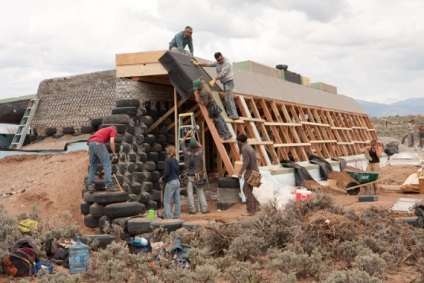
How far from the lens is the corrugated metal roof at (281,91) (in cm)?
1520

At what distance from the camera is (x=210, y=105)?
1255cm

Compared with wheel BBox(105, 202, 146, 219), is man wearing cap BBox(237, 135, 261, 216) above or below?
above

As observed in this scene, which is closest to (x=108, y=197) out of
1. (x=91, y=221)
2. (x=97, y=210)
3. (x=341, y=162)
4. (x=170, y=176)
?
(x=97, y=210)

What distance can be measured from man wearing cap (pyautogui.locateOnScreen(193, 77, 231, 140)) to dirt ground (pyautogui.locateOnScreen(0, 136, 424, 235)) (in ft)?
6.35

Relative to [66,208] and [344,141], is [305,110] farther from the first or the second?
[66,208]

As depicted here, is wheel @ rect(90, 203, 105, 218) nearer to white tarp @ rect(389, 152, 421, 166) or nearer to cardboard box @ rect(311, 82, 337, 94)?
cardboard box @ rect(311, 82, 337, 94)

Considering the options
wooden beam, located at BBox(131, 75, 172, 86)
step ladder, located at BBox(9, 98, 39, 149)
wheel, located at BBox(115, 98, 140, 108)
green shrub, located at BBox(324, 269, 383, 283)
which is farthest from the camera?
step ladder, located at BBox(9, 98, 39, 149)

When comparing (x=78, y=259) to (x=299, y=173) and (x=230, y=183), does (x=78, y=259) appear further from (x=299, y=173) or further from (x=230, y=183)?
(x=299, y=173)

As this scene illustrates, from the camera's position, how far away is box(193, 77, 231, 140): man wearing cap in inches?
484

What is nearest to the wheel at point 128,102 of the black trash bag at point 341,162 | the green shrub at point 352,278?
the green shrub at point 352,278

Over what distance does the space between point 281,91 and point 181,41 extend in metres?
5.47

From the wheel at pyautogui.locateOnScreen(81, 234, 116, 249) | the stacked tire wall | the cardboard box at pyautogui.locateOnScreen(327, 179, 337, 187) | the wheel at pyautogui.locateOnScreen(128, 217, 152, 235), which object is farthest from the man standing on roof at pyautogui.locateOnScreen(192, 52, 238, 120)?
the wheel at pyautogui.locateOnScreen(81, 234, 116, 249)

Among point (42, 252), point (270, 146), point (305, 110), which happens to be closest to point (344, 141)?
point (305, 110)

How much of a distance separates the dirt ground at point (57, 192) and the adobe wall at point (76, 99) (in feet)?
6.10
